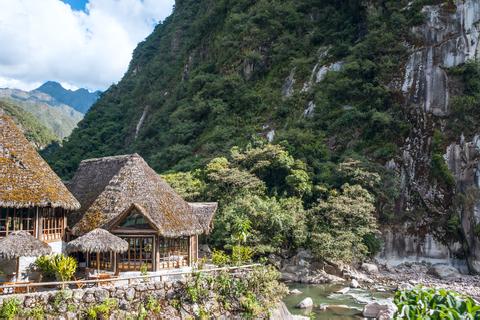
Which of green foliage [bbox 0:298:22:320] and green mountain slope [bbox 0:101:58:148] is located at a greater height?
green mountain slope [bbox 0:101:58:148]

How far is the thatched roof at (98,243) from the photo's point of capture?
17770 mm

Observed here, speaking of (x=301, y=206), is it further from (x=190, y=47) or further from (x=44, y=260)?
(x=190, y=47)

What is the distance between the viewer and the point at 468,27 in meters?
40.2

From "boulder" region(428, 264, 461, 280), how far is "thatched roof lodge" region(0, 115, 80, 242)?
1004 inches

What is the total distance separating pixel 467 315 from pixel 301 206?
25.6 meters

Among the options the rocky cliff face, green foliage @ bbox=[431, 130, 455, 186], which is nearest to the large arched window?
the rocky cliff face

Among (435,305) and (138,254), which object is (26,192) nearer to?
(138,254)

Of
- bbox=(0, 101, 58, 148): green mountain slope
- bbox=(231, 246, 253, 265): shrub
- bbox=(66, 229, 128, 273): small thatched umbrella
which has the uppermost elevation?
bbox=(0, 101, 58, 148): green mountain slope

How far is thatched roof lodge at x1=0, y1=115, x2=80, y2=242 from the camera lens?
58.6ft

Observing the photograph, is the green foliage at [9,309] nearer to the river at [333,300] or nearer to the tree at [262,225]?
the river at [333,300]

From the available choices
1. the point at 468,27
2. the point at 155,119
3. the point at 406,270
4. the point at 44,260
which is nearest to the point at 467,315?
the point at 44,260

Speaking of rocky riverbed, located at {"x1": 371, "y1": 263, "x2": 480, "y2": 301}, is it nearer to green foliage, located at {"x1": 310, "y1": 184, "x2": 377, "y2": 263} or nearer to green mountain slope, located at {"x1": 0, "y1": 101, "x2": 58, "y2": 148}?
green foliage, located at {"x1": 310, "y1": 184, "x2": 377, "y2": 263}

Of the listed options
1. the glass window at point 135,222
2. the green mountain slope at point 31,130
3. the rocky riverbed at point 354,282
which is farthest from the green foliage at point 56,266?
the green mountain slope at point 31,130

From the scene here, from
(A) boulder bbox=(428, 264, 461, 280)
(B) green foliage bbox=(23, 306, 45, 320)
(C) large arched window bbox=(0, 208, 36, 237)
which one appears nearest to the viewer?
(B) green foliage bbox=(23, 306, 45, 320)
